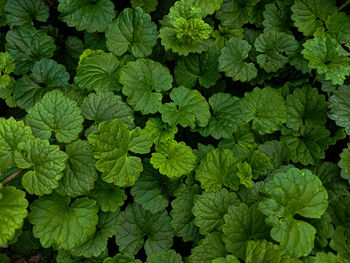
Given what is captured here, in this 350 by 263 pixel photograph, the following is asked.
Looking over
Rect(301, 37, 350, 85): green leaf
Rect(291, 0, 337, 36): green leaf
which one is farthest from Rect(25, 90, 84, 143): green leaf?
Rect(291, 0, 337, 36): green leaf

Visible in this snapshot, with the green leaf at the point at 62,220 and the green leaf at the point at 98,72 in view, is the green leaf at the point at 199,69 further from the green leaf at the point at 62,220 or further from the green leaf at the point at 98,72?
the green leaf at the point at 62,220

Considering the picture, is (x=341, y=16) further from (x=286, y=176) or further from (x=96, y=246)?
(x=96, y=246)

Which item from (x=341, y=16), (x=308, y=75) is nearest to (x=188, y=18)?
(x=308, y=75)

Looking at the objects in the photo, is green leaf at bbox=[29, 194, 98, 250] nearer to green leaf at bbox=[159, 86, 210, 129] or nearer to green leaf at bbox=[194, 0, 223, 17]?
green leaf at bbox=[159, 86, 210, 129]

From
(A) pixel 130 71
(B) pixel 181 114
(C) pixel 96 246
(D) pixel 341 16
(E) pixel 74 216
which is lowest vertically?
(C) pixel 96 246

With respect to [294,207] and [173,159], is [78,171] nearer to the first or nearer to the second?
[173,159]

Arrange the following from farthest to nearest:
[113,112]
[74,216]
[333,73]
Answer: [333,73]
[113,112]
[74,216]
